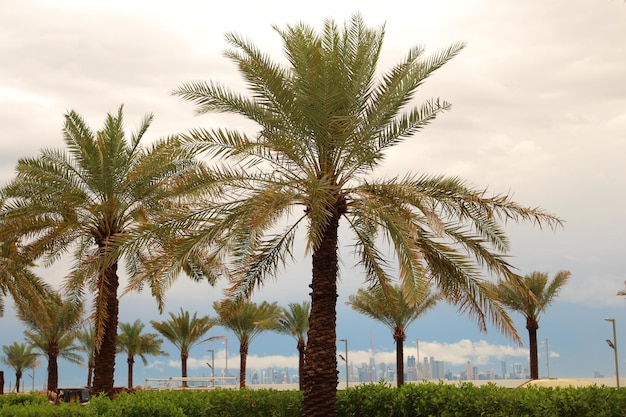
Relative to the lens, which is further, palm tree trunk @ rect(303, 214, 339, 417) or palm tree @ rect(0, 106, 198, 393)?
palm tree @ rect(0, 106, 198, 393)

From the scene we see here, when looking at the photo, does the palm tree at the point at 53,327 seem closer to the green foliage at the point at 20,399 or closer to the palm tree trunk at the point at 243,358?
the green foliage at the point at 20,399

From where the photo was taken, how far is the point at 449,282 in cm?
1595

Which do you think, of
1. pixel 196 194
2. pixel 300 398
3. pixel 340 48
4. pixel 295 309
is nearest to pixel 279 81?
pixel 340 48

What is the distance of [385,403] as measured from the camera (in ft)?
50.6

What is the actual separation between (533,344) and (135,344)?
30951 mm

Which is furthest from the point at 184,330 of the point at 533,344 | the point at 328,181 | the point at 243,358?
the point at 328,181

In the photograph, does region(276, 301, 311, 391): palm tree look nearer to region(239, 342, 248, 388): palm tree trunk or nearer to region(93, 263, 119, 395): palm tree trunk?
region(239, 342, 248, 388): palm tree trunk

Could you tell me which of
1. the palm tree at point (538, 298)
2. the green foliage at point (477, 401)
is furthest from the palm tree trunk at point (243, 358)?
the green foliage at point (477, 401)

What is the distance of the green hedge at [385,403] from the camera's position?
43.8 ft

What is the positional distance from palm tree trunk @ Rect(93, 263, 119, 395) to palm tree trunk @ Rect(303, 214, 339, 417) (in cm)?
801

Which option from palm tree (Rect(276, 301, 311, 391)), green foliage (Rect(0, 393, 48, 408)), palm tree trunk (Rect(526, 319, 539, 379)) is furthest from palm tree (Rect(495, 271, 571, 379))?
green foliage (Rect(0, 393, 48, 408))

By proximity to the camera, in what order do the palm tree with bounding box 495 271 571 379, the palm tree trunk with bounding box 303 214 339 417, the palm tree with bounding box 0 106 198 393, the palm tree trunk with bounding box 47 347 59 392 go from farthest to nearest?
the palm tree trunk with bounding box 47 347 59 392
the palm tree with bounding box 495 271 571 379
the palm tree with bounding box 0 106 198 393
the palm tree trunk with bounding box 303 214 339 417

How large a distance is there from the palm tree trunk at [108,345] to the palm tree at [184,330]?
99.0 feet

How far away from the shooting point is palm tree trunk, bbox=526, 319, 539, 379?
128ft
